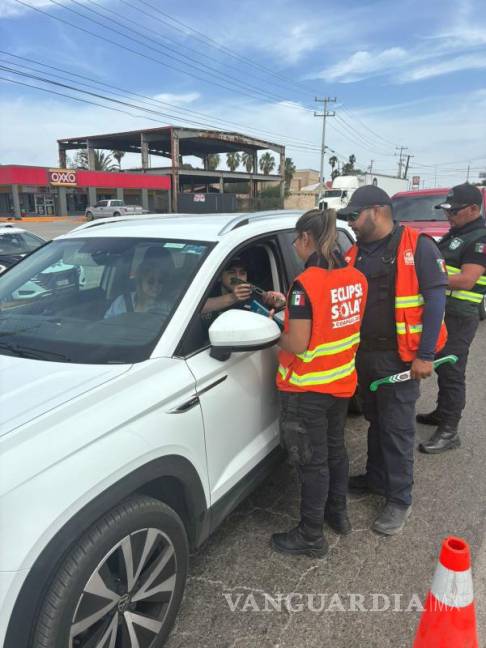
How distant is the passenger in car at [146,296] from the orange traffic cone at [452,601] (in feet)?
4.77

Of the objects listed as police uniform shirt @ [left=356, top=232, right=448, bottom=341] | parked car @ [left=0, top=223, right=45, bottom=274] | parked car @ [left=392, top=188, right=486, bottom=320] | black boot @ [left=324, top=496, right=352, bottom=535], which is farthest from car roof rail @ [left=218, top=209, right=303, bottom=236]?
parked car @ [left=392, top=188, right=486, bottom=320]

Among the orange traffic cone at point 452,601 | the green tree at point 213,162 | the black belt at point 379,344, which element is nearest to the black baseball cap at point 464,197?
the black belt at point 379,344

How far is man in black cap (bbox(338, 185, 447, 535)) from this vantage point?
268 cm

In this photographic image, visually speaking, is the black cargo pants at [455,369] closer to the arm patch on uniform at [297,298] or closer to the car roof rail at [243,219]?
the car roof rail at [243,219]

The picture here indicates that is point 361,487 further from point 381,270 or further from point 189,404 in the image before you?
point 189,404

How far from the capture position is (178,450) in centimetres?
191

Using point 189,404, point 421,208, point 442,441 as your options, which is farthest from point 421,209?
point 189,404

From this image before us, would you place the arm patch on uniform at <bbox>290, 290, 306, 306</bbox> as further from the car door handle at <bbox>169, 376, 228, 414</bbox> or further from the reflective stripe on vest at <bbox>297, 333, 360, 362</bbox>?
the car door handle at <bbox>169, 376, 228, 414</bbox>

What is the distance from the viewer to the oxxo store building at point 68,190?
44.3 meters

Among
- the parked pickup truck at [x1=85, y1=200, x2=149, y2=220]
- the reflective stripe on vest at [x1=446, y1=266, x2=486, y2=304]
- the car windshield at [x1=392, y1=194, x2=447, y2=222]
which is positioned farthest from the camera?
the parked pickup truck at [x1=85, y1=200, x2=149, y2=220]

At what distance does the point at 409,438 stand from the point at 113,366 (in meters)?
1.77

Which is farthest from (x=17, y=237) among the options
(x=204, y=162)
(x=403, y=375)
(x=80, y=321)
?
(x=204, y=162)

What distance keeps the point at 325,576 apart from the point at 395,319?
1.37 meters

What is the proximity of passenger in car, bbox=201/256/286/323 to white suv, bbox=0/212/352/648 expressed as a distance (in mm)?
234
